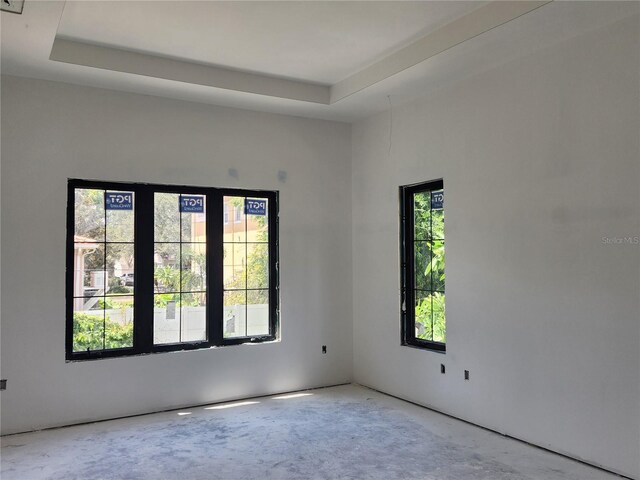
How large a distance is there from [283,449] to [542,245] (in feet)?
8.58

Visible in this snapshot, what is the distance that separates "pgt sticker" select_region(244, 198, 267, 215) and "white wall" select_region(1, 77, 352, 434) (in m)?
0.21

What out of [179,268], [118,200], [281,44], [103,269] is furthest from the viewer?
[179,268]

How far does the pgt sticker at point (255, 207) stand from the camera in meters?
5.76

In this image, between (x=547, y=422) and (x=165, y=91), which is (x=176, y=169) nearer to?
(x=165, y=91)

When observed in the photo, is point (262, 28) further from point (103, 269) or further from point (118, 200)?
point (103, 269)

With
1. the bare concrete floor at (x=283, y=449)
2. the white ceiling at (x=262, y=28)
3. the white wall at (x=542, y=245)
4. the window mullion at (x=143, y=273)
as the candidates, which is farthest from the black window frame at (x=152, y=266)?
the white wall at (x=542, y=245)

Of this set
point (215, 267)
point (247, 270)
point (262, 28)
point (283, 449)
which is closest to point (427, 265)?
point (247, 270)

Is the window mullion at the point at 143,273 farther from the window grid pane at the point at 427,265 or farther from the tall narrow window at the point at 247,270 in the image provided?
the window grid pane at the point at 427,265

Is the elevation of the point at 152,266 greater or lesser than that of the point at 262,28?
lesser

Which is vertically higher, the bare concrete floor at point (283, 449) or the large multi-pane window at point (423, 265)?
the large multi-pane window at point (423, 265)

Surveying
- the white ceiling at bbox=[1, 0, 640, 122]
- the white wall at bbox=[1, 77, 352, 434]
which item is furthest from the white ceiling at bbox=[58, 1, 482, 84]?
the white wall at bbox=[1, 77, 352, 434]

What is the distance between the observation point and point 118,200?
507cm

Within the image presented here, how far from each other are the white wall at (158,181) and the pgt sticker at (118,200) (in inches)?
7.1

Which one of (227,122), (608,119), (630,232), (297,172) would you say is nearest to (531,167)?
(608,119)
